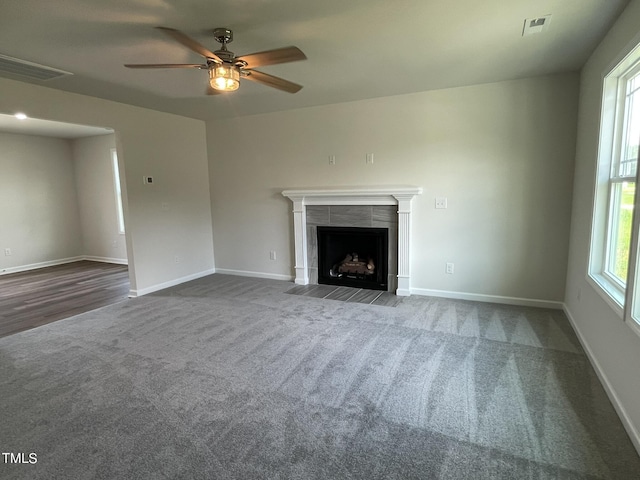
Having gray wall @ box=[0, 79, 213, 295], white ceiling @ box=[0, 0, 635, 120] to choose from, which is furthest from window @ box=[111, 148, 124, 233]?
white ceiling @ box=[0, 0, 635, 120]

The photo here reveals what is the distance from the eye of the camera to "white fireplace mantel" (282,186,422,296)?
168 inches

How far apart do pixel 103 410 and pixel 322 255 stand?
3.28 metres

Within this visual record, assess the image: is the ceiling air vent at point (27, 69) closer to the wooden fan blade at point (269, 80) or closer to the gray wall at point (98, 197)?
the wooden fan blade at point (269, 80)

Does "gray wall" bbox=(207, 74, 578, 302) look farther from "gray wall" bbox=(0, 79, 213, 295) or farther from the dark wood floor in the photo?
the dark wood floor

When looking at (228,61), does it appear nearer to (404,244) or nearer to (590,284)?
(404,244)

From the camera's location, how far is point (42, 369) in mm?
2693

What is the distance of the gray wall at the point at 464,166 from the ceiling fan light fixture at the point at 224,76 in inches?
94.2

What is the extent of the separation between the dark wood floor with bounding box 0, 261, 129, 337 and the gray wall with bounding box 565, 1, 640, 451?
4973 mm

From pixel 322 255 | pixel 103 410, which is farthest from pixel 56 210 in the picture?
pixel 103 410

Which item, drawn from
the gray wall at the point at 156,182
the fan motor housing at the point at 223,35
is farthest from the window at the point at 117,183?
A: the fan motor housing at the point at 223,35

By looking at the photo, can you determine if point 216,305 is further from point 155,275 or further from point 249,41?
point 249,41

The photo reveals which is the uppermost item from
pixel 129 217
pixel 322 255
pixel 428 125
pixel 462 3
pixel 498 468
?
pixel 462 3

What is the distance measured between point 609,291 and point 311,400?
2160mm

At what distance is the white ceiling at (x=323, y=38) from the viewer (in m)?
2.13
